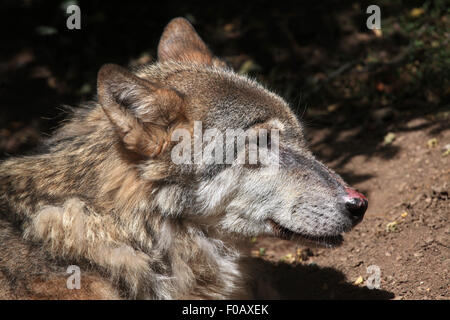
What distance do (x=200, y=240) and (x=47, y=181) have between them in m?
1.28

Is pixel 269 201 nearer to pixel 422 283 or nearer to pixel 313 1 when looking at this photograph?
pixel 422 283

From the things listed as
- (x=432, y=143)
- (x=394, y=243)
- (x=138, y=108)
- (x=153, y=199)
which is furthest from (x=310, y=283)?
(x=138, y=108)

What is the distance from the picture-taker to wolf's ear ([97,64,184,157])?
12.0 feet

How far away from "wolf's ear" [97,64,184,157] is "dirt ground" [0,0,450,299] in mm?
1775

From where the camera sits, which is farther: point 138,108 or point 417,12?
point 417,12

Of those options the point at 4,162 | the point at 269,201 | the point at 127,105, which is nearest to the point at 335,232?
the point at 269,201

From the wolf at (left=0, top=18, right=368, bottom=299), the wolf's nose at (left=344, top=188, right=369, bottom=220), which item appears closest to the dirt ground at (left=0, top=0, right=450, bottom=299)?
the wolf's nose at (left=344, top=188, right=369, bottom=220)

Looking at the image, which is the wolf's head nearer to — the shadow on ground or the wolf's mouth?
the wolf's mouth

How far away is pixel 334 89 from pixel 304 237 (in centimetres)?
473

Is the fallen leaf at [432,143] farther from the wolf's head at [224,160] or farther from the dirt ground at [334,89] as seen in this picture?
the wolf's head at [224,160]

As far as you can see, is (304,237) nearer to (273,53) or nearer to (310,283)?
(310,283)

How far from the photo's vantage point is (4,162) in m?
4.55

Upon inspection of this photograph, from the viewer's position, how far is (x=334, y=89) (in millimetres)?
8508

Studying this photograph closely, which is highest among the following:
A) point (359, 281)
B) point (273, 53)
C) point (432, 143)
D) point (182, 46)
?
point (182, 46)
